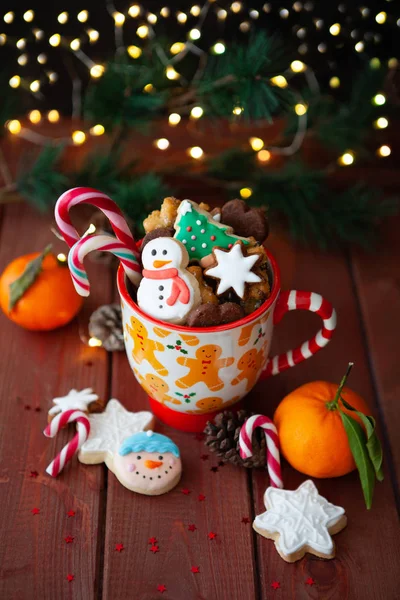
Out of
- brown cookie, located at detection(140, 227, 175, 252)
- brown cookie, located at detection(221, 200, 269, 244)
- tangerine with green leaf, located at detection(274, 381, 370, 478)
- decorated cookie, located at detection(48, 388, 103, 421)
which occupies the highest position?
brown cookie, located at detection(221, 200, 269, 244)

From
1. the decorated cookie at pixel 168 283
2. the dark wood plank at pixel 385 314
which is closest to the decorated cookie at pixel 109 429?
the decorated cookie at pixel 168 283

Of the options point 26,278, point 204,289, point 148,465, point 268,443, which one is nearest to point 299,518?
point 268,443

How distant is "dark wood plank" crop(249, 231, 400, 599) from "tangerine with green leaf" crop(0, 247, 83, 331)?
1.09ft

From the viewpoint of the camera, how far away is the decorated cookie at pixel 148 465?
3.08 ft

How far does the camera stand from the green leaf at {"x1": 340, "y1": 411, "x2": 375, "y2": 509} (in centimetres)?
91

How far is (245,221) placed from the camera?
3.07 ft

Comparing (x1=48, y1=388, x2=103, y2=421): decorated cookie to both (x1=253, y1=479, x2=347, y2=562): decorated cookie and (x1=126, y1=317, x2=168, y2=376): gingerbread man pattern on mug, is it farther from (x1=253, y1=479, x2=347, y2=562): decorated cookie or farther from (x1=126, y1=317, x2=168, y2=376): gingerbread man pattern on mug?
(x1=253, y1=479, x2=347, y2=562): decorated cookie

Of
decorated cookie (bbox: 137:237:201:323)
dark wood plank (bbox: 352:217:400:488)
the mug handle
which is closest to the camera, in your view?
decorated cookie (bbox: 137:237:201:323)

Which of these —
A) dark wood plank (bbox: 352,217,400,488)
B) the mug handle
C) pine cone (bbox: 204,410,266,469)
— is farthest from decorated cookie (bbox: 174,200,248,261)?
dark wood plank (bbox: 352,217,400,488)

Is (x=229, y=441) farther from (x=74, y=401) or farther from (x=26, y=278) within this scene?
(x=26, y=278)

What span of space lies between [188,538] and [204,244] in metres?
0.37

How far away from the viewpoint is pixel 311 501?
3.04 feet

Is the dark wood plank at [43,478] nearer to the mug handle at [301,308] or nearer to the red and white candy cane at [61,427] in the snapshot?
the red and white candy cane at [61,427]

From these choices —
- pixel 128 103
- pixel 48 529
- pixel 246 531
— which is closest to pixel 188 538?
pixel 246 531
